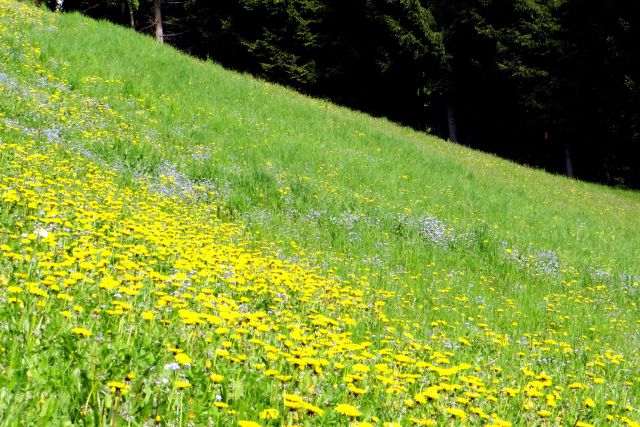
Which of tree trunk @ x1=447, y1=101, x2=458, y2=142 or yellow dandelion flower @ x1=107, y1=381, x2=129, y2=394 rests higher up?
tree trunk @ x1=447, y1=101, x2=458, y2=142

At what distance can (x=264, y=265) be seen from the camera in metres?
5.13

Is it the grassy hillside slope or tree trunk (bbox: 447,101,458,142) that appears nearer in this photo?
the grassy hillside slope

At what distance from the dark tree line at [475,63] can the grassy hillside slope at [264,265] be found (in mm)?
10258

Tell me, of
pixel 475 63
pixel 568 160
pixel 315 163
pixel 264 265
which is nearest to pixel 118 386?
pixel 264 265

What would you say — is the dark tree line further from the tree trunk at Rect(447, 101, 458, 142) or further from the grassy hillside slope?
the grassy hillside slope

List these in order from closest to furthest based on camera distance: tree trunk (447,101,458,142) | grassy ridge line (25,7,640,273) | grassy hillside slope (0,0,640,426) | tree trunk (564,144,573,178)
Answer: grassy hillside slope (0,0,640,426)
grassy ridge line (25,7,640,273)
tree trunk (564,144,573,178)
tree trunk (447,101,458,142)

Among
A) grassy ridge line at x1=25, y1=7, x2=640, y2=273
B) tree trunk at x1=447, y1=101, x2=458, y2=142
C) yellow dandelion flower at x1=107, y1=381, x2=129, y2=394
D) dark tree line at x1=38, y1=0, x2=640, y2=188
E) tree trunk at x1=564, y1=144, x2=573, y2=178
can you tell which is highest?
dark tree line at x1=38, y1=0, x2=640, y2=188

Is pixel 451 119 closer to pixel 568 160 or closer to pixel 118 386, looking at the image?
pixel 568 160

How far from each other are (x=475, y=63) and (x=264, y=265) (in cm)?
2527

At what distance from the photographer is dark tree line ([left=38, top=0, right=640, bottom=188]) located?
2417 cm

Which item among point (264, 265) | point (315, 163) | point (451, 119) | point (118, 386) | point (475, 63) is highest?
point (475, 63)

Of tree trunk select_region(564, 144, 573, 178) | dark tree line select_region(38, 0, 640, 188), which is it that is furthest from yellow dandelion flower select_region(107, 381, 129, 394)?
tree trunk select_region(564, 144, 573, 178)

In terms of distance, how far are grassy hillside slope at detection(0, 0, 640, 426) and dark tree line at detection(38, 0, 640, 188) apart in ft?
33.7

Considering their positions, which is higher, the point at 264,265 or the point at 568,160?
the point at 568,160
